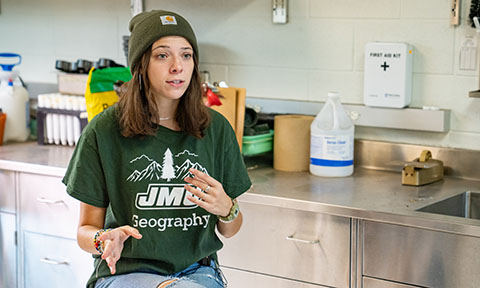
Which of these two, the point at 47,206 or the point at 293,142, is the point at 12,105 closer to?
the point at 47,206

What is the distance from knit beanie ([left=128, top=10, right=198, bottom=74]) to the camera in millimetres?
1858

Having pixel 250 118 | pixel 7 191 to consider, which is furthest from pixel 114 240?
pixel 7 191

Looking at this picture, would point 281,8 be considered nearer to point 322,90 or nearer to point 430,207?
point 322,90

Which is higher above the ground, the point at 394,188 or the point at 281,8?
the point at 281,8

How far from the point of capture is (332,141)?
2.67 metres

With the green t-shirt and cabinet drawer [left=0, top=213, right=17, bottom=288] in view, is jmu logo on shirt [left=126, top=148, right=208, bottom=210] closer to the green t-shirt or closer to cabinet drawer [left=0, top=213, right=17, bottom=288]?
the green t-shirt

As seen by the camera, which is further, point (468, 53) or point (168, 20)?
point (468, 53)

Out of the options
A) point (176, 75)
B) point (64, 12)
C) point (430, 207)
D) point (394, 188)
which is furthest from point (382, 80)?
point (64, 12)

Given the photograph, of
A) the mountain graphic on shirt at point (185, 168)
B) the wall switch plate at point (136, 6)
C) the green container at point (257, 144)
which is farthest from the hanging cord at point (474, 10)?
the wall switch plate at point (136, 6)

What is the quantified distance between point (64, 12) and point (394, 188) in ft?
6.21

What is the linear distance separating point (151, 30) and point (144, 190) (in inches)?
16.0

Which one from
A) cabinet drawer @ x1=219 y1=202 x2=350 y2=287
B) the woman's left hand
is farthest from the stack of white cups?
the woman's left hand

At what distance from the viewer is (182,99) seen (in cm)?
199

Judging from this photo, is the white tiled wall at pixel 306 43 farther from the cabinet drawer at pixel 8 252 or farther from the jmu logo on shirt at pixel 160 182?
the jmu logo on shirt at pixel 160 182
